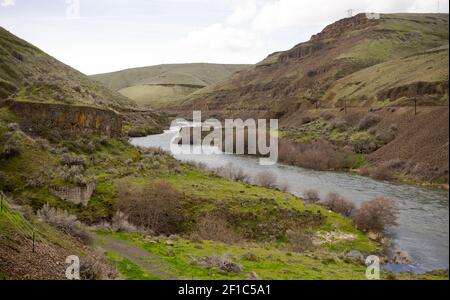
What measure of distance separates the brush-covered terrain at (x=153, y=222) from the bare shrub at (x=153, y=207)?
6 centimetres

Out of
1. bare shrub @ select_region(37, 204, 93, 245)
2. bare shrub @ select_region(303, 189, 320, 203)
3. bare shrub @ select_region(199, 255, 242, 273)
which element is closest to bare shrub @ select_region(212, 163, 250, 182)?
bare shrub @ select_region(303, 189, 320, 203)

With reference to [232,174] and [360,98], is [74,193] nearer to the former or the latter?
[232,174]

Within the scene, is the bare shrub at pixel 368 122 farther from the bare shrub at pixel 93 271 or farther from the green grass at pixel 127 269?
the bare shrub at pixel 93 271

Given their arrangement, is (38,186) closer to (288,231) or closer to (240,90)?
(288,231)

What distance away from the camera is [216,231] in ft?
75.8

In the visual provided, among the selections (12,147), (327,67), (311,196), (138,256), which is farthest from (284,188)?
(327,67)

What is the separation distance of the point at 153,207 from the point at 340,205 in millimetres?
12583

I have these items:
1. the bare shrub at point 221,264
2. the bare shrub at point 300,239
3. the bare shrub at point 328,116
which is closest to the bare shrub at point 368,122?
the bare shrub at point 328,116

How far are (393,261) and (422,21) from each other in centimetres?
16091

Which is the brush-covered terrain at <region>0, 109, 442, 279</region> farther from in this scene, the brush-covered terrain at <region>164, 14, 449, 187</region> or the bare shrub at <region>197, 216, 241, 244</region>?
the brush-covered terrain at <region>164, 14, 449, 187</region>

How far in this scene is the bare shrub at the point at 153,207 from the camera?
23578 millimetres
